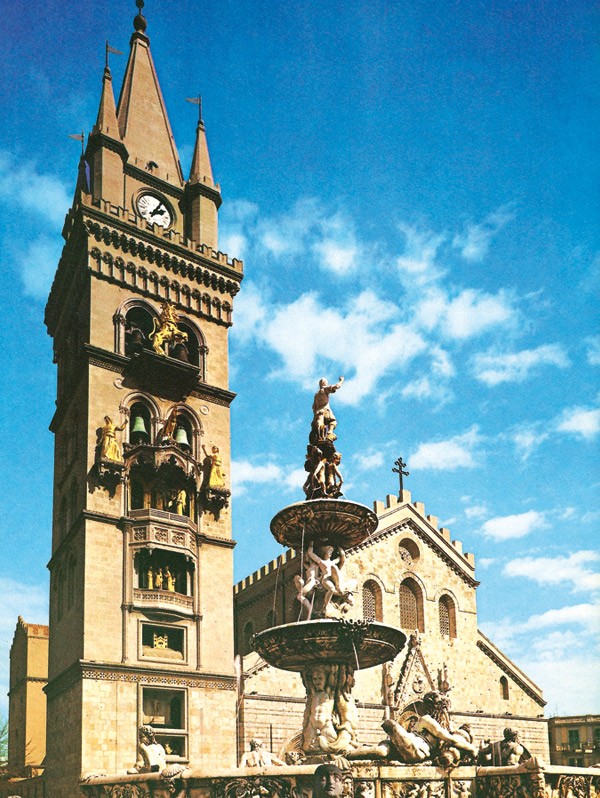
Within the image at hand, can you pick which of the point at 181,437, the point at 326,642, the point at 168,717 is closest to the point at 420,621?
the point at 168,717

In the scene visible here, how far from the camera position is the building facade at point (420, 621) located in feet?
146

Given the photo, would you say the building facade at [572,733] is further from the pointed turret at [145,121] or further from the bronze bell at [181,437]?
the pointed turret at [145,121]

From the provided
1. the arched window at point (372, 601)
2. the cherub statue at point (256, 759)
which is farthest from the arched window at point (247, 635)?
the cherub statue at point (256, 759)

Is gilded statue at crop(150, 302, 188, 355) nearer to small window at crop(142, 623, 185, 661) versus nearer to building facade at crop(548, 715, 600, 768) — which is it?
small window at crop(142, 623, 185, 661)

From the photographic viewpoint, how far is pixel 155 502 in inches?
1416

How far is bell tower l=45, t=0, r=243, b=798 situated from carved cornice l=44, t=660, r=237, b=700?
7cm

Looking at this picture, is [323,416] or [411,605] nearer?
[323,416]

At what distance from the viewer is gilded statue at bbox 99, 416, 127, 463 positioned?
3450cm

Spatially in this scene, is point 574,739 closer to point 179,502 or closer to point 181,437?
point 179,502

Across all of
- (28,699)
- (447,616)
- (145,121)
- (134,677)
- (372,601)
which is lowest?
(28,699)

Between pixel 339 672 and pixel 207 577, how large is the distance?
1708 cm

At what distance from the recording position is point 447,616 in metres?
49.6

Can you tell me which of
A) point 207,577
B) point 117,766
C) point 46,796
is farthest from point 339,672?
point 46,796

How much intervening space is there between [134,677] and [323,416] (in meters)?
15.1
